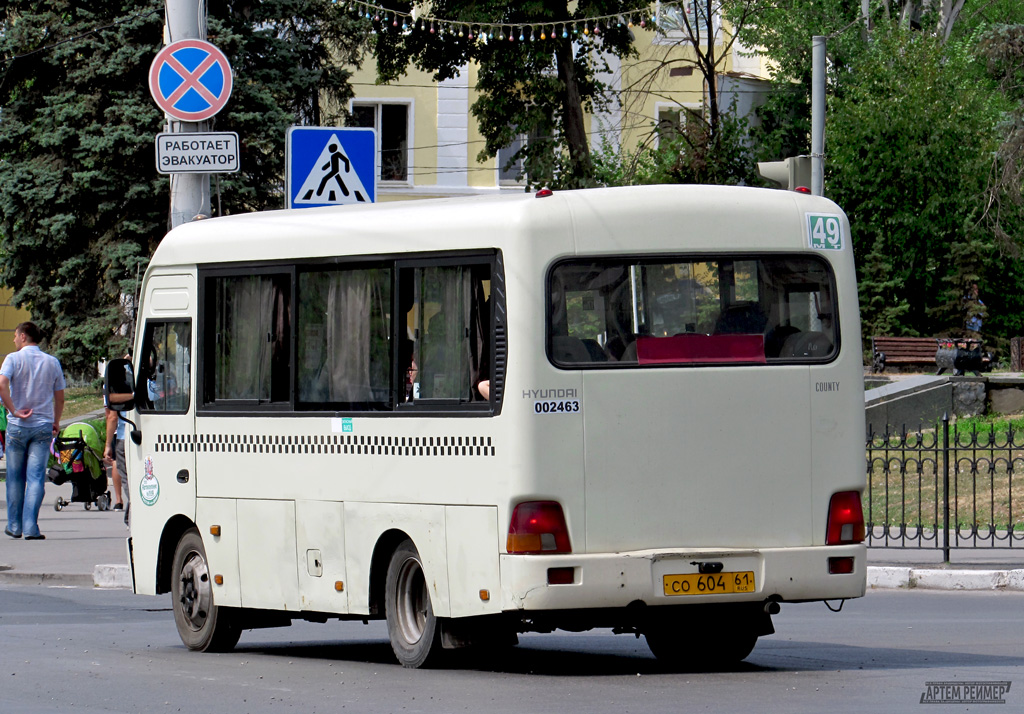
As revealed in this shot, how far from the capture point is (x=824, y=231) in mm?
9414

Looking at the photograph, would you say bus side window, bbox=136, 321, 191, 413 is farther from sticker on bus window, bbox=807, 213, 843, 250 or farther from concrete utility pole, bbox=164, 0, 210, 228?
sticker on bus window, bbox=807, 213, 843, 250

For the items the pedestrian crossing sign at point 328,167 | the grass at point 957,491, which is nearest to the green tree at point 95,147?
the grass at point 957,491

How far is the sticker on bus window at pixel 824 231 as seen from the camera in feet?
30.8

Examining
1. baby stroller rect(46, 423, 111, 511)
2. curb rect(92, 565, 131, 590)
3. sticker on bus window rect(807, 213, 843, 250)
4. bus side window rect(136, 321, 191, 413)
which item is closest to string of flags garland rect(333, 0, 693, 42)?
baby stroller rect(46, 423, 111, 511)

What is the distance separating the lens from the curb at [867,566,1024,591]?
14.0 metres

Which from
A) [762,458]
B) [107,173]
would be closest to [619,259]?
[762,458]

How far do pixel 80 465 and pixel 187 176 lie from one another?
7438 mm

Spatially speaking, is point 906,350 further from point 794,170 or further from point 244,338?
point 244,338

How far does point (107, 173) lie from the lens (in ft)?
110

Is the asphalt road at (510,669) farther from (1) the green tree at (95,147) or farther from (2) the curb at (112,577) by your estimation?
(1) the green tree at (95,147)

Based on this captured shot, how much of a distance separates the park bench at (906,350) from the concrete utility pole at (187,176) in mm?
25762

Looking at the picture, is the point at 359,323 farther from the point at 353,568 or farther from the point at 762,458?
the point at 762,458

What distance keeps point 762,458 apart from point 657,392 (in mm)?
668

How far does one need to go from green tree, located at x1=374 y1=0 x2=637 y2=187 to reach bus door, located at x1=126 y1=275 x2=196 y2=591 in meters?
24.0
